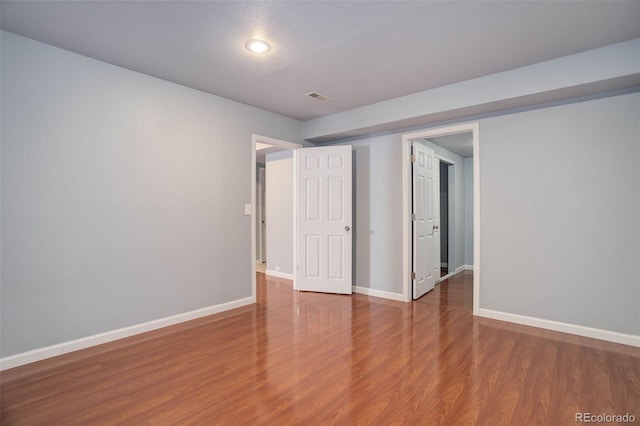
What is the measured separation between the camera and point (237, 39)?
2512 mm

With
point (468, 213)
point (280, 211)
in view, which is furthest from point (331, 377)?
point (468, 213)

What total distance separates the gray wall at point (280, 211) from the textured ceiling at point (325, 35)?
2.43m

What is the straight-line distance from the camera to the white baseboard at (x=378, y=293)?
434 cm

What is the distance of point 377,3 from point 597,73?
2058mm

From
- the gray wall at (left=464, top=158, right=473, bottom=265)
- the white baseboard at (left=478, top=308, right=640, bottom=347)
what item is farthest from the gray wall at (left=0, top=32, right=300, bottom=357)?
the gray wall at (left=464, top=158, right=473, bottom=265)

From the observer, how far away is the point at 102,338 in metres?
2.87

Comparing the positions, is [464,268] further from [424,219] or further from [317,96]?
[317,96]

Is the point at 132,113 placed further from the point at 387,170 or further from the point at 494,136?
the point at 494,136

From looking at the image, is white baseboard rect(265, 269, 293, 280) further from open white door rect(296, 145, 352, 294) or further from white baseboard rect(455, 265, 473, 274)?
white baseboard rect(455, 265, 473, 274)

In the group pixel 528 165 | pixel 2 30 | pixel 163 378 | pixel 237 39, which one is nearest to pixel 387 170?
pixel 528 165

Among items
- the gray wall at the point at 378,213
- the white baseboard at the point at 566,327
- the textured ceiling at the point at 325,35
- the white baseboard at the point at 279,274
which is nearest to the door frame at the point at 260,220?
the white baseboard at the point at 279,274

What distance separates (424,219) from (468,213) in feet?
8.47

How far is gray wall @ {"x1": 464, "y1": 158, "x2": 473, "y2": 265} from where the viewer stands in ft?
21.9

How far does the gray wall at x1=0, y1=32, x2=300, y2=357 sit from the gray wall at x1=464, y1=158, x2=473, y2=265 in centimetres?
487
